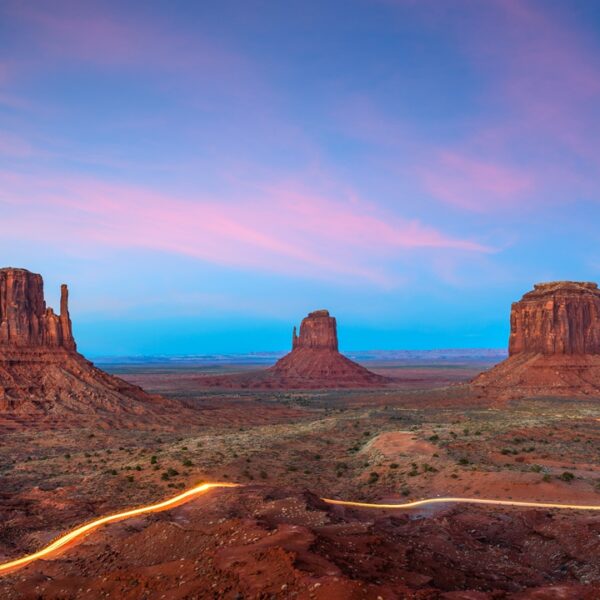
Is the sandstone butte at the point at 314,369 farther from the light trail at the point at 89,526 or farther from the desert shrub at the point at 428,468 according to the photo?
the light trail at the point at 89,526

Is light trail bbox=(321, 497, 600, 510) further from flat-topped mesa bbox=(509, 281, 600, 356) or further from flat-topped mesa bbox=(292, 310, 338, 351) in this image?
flat-topped mesa bbox=(292, 310, 338, 351)

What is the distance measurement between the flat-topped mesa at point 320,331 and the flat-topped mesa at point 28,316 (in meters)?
89.7

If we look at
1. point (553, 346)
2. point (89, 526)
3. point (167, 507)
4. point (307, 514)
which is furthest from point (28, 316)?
point (553, 346)

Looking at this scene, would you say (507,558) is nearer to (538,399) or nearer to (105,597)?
(105,597)

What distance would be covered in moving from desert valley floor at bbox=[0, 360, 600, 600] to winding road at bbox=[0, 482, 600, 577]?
833mm

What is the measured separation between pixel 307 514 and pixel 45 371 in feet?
167

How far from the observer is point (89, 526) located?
21844 mm

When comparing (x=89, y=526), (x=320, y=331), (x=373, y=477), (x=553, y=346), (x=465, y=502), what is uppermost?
(x=320, y=331)

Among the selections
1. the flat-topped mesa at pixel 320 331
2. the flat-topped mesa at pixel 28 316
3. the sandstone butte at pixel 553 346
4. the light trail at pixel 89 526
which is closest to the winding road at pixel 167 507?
the light trail at pixel 89 526

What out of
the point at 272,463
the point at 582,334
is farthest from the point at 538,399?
the point at 272,463

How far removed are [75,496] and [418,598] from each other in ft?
69.7

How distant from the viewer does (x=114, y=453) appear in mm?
40406

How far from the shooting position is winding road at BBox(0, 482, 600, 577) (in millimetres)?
19156

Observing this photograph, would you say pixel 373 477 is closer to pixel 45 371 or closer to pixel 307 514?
pixel 307 514
